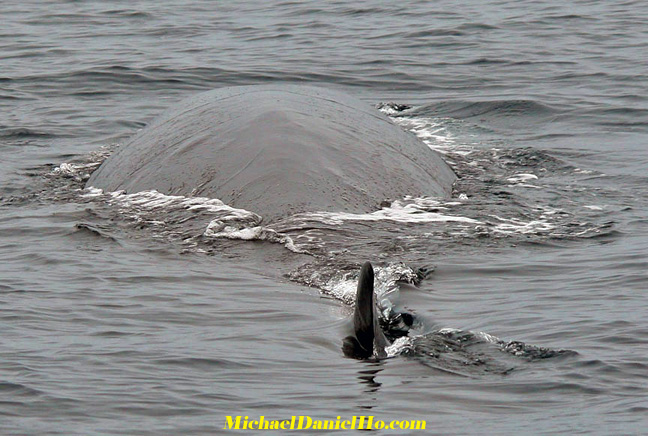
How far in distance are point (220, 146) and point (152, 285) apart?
87.9 inches

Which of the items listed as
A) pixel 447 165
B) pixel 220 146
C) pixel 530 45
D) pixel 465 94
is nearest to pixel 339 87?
pixel 465 94

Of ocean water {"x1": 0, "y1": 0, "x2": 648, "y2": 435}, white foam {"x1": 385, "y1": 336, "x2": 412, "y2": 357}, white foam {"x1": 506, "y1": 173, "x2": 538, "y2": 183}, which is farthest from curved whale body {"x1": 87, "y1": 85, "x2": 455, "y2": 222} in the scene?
white foam {"x1": 385, "y1": 336, "x2": 412, "y2": 357}

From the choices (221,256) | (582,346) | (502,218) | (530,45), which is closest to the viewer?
(582,346)

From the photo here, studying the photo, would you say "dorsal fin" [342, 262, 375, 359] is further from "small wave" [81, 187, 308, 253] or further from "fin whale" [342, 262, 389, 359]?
"small wave" [81, 187, 308, 253]

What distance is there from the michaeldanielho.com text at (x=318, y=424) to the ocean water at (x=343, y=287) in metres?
0.07

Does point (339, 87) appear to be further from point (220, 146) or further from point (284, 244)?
point (284, 244)

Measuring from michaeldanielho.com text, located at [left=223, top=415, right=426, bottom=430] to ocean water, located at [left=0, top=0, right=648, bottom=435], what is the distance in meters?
0.07

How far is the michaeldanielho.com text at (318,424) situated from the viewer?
5320mm

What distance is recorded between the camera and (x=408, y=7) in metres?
27.0

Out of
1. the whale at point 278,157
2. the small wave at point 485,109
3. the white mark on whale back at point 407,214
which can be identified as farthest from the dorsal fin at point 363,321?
the small wave at point 485,109

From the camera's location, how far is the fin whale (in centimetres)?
557

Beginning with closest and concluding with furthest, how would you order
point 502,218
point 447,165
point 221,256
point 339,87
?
1. point 221,256
2. point 502,218
3. point 447,165
4. point 339,87

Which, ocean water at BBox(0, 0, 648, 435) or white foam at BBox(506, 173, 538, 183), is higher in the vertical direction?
ocean water at BBox(0, 0, 648, 435)

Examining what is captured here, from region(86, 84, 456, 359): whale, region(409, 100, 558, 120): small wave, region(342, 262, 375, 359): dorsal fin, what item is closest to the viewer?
region(342, 262, 375, 359): dorsal fin
